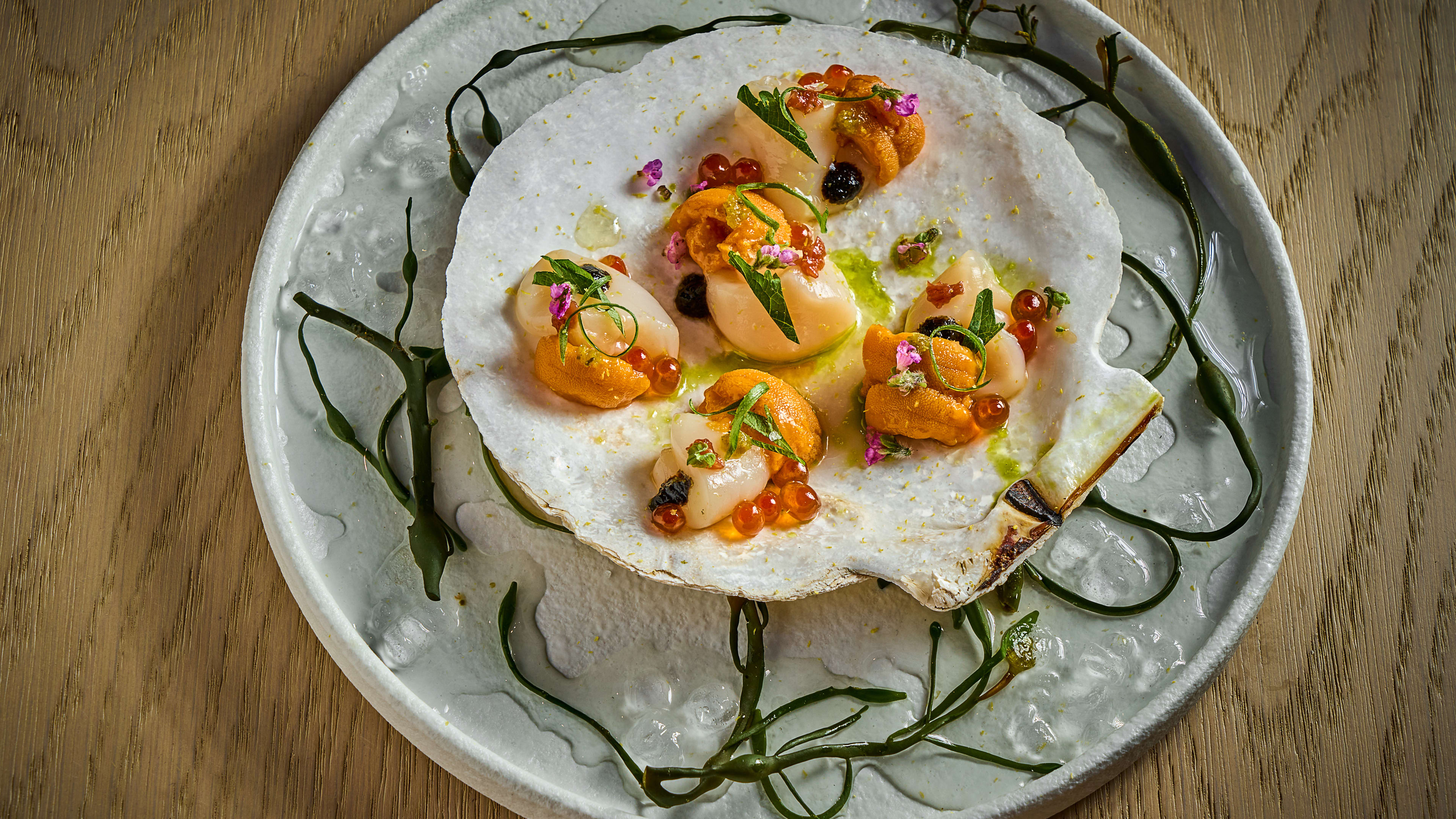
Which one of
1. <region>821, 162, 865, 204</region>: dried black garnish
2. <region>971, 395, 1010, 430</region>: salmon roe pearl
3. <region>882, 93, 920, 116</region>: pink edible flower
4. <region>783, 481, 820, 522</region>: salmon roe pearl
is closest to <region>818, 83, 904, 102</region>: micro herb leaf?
<region>882, 93, 920, 116</region>: pink edible flower

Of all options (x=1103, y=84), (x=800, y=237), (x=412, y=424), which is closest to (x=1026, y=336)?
(x=800, y=237)

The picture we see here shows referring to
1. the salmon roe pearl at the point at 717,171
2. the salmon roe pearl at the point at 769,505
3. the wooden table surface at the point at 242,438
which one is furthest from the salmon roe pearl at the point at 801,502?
the wooden table surface at the point at 242,438

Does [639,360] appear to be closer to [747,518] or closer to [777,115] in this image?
[747,518]

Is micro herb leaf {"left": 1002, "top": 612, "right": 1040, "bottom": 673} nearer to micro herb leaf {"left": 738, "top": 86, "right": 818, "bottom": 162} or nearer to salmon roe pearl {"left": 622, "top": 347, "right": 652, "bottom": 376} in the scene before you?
salmon roe pearl {"left": 622, "top": 347, "right": 652, "bottom": 376}

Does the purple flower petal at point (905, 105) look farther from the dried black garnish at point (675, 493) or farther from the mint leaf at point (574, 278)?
the dried black garnish at point (675, 493)

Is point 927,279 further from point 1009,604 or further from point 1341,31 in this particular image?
point 1341,31
